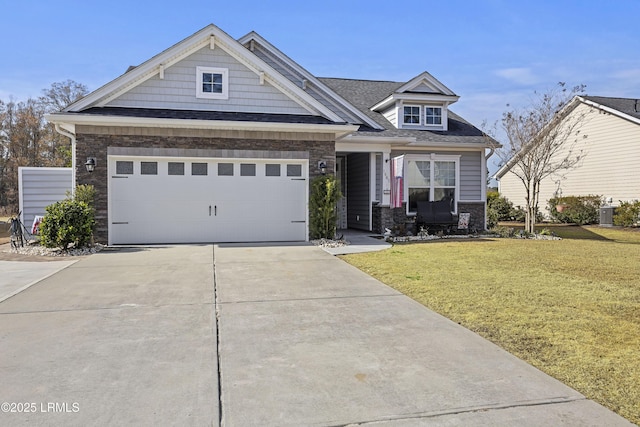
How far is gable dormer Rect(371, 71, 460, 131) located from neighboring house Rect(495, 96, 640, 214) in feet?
15.1

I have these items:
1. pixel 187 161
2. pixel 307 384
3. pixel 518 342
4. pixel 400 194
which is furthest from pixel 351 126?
pixel 307 384

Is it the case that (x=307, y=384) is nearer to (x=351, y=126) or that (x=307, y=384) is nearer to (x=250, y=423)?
(x=250, y=423)

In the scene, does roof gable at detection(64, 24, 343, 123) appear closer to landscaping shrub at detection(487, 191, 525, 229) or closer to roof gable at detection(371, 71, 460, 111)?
roof gable at detection(371, 71, 460, 111)

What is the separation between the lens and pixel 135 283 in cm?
703

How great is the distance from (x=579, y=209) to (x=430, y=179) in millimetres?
9666

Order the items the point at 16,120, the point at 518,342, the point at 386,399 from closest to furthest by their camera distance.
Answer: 1. the point at 386,399
2. the point at 518,342
3. the point at 16,120

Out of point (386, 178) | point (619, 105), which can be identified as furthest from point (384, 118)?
point (619, 105)

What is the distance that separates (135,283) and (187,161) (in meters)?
5.49

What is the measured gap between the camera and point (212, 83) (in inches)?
486

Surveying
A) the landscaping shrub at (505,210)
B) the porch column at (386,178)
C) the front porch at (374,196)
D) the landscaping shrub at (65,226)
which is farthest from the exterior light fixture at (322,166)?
the landscaping shrub at (505,210)

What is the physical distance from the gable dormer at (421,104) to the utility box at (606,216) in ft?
29.3

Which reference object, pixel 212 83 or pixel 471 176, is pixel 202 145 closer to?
pixel 212 83

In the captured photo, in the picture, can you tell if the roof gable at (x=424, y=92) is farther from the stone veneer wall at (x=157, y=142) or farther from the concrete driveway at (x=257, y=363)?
the concrete driveway at (x=257, y=363)

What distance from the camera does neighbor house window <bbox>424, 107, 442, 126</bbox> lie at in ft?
55.7
